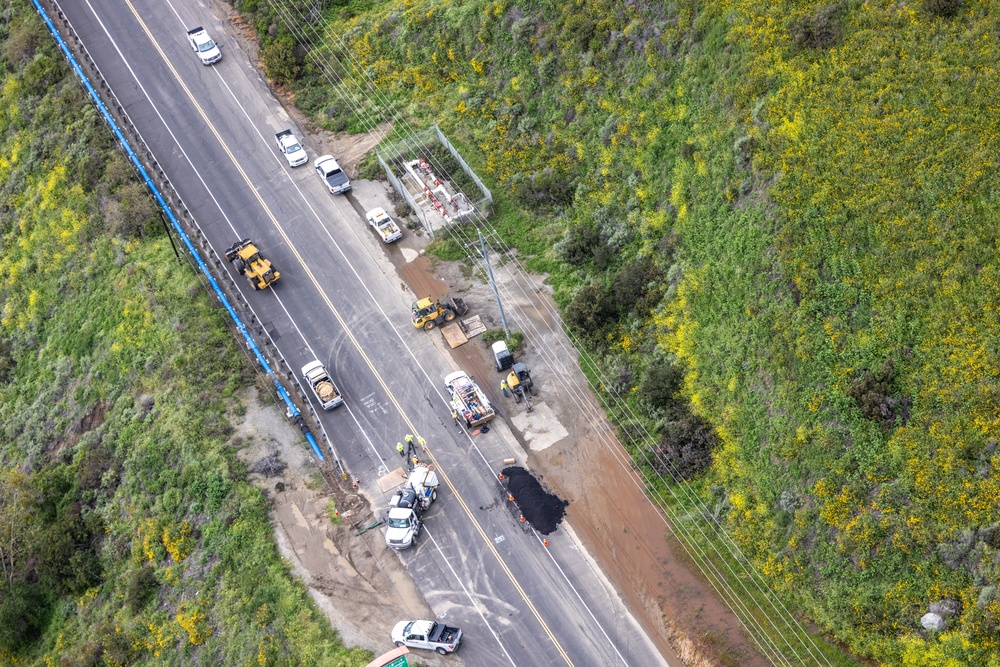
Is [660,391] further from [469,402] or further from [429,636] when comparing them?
[429,636]

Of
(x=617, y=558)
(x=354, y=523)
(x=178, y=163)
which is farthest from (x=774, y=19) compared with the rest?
(x=178, y=163)

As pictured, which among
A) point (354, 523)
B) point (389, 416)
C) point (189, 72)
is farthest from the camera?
point (189, 72)

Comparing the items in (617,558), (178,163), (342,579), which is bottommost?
(617,558)

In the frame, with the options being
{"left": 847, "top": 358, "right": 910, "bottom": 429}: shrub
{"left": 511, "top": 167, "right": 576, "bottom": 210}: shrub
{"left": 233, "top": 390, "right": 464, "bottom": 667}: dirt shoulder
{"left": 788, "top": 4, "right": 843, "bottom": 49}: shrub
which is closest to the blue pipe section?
{"left": 233, "top": 390, "right": 464, "bottom": 667}: dirt shoulder

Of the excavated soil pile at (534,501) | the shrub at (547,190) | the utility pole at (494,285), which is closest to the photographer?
the excavated soil pile at (534,501)

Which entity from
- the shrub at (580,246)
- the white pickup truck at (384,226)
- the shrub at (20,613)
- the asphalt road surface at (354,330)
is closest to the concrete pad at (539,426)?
the asphalt road surface at (354,330)

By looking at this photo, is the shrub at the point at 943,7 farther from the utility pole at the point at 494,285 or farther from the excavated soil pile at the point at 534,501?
the excavated soil pile at the point at 534,501

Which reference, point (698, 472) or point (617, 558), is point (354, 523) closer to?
point (617, 558)
